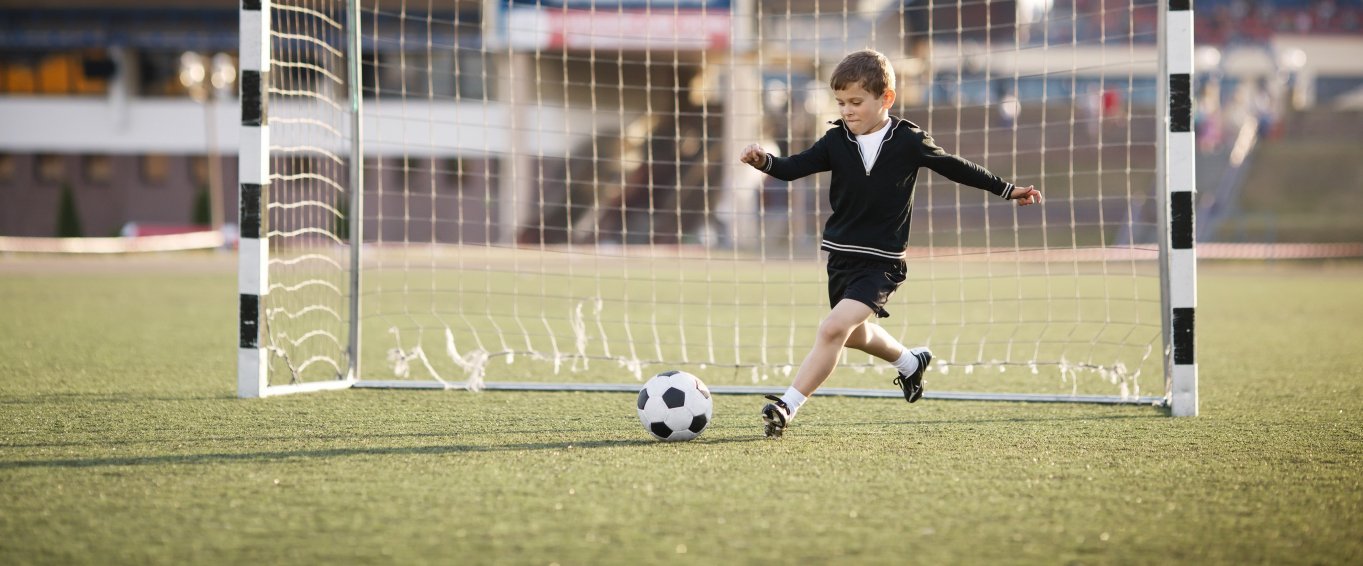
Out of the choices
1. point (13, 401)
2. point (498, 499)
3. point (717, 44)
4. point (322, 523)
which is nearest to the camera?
point (322, 523)

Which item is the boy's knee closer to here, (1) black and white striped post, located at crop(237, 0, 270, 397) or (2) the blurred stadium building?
(1) black and white striped post, located at crop(237, 0, 270, 397)

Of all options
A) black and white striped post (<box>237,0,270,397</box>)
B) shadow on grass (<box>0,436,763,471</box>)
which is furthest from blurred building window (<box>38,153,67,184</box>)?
shadow on grass (<box>0,436,763,471</box>)

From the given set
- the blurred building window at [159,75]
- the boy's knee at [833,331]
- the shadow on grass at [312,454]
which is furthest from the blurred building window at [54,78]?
the boy's knee at [833,331]

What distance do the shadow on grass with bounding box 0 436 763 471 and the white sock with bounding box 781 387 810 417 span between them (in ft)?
0.59

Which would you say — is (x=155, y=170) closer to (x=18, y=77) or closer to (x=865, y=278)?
(x=18, y=77)

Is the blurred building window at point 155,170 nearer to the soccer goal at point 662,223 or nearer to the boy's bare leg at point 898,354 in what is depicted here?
the soccer goal at point 662,223

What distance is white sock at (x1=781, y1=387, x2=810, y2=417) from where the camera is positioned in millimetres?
4543

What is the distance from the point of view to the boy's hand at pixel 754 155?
4352 millimetres

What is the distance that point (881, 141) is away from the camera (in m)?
4.57

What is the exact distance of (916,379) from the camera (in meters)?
5.02

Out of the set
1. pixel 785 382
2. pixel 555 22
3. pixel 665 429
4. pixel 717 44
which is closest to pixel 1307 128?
pixel 717 44

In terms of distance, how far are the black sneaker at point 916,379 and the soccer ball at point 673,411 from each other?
992mm

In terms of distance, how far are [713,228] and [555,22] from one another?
544 cm

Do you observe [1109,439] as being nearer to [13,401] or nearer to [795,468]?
[795,468]
